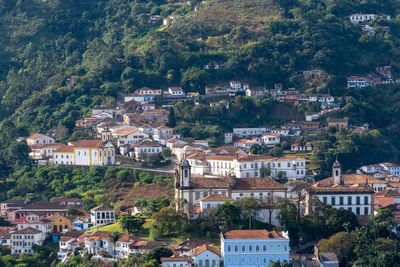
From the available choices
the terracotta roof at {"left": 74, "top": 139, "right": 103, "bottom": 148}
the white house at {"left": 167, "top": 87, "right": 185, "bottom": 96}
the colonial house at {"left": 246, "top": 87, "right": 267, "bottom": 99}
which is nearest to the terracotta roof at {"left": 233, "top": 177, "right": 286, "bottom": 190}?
the terracotta roof at {"left": 74, "top": 139, "right": 103, "bottom": 148}

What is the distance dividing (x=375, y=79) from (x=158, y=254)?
199 feet

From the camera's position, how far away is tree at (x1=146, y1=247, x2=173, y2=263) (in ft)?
206

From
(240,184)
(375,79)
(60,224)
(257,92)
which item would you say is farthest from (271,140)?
(60,224)

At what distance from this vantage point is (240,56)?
381 ft

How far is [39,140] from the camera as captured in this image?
98250 mm

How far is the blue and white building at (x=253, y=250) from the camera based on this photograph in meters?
63.1

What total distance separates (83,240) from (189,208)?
28.9 ft

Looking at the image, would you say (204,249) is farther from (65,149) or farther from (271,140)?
(271,140)

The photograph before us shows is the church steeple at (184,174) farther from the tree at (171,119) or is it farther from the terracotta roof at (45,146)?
the tree at (171,119)

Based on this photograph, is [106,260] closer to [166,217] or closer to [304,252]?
[166,217]

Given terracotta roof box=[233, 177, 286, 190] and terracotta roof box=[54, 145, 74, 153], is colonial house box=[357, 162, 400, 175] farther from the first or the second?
terracotta roof box=[54, 145, 74, 153]

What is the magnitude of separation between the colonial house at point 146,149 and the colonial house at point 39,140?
41.7ft

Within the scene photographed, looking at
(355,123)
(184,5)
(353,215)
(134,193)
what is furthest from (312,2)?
(353,215)

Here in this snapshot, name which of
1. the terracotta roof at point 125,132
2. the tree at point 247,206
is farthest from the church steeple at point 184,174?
the terracotta roof at point 125,132
